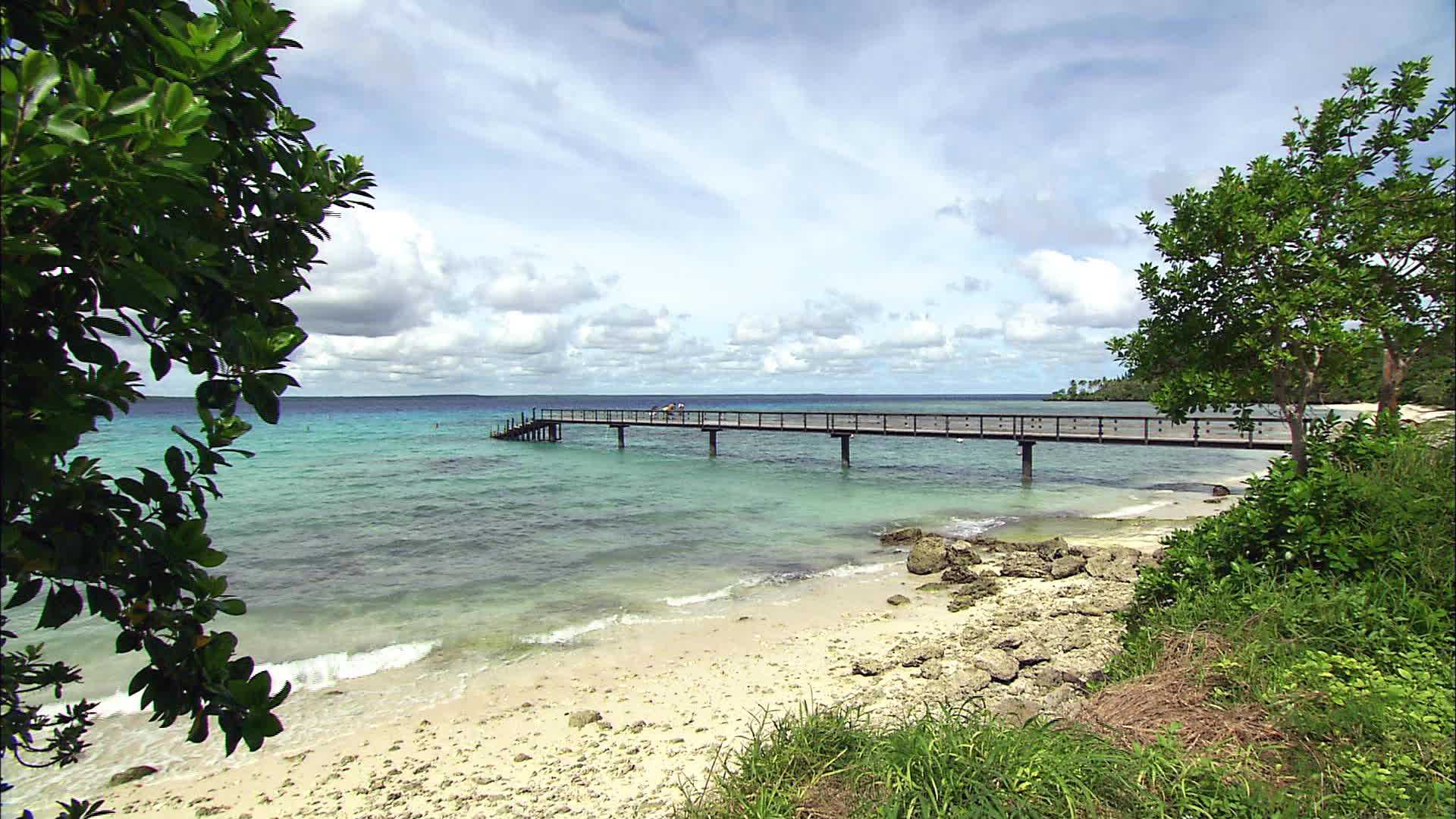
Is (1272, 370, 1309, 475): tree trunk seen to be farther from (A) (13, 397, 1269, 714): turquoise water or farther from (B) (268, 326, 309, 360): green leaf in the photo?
(A) (13, 397, 1269, 714): turquoise water

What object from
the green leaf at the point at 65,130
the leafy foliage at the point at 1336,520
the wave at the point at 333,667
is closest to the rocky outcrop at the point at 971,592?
the leafy foliage at the point at 1336,520

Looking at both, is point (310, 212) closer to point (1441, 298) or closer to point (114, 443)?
point (1441, 298)

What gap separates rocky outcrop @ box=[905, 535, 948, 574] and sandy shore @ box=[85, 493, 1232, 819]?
197cm

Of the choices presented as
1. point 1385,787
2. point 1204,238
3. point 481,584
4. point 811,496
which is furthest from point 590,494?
point 1385,787

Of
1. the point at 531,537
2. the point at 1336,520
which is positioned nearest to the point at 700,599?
the point at 531,537

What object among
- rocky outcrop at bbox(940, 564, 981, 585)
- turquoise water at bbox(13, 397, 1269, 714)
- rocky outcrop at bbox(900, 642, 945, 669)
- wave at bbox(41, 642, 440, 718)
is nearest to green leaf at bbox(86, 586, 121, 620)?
rocky outcrop at bbox(900, 642, 945, 669)

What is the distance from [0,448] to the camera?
46.2 inches

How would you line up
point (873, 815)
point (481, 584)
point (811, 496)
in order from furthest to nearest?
point (811, 496), point (481, 584), point (873, 815)

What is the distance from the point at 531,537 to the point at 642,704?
500 inches

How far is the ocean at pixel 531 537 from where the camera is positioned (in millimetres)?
11219

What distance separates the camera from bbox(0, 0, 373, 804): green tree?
46.1 inches

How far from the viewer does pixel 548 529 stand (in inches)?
858

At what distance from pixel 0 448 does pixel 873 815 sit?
404cm

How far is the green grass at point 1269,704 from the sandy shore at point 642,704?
3.61 feet
